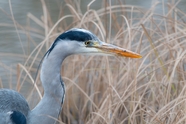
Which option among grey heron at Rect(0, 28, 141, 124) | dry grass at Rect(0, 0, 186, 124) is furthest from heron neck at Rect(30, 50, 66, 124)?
dry grass at Rect(0, 0, 186, 124)

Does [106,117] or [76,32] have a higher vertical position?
[76,32]

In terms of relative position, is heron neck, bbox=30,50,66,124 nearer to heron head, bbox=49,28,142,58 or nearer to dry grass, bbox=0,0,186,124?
heron head, bbox=49,28,142,58

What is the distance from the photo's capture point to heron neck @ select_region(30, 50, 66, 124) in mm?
2541

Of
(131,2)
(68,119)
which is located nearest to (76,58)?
(68,119)

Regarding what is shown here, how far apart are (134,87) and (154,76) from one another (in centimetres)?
32

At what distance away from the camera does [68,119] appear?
3426 millimetres

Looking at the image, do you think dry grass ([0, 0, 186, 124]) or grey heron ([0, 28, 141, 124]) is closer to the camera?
grey heron ([0, 28, 141, 124])

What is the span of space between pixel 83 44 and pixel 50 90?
0.29 metres

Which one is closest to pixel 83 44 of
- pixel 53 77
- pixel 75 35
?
pixel 75 35

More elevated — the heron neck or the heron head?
the heron head

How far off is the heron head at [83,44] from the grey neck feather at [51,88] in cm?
3

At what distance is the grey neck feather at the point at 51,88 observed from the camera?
2.53 meters

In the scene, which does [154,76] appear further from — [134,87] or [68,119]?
[68,119]

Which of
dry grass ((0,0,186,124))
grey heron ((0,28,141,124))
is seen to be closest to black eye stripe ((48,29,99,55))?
grey heron ((0,28,141,124))
